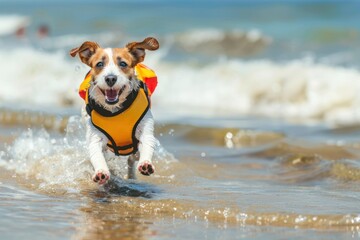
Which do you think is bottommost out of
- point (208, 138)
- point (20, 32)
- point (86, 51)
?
point (86, 51)

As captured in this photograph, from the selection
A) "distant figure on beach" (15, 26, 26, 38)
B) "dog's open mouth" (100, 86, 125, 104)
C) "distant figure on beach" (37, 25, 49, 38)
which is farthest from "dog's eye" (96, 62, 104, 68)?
"distant figure on beach" (15, 26, 26, 38)

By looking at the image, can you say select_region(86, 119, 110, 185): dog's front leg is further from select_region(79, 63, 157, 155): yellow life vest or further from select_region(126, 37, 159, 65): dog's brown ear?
select_region(126, 37, 159, 65): dog's brown ear

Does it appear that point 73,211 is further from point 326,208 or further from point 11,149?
point 11,149

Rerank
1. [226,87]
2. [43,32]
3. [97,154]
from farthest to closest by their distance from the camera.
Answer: [43,32], [226,87], [97,154]

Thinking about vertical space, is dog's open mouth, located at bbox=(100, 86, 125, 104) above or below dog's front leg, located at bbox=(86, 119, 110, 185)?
above

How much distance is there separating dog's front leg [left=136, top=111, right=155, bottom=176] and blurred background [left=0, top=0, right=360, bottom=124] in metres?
4.09

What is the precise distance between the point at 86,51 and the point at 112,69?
1.28 feet

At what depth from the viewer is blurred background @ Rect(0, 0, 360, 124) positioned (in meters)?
14.9

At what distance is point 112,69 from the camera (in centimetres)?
583

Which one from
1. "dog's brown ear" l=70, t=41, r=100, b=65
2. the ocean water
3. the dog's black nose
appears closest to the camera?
the ocean water

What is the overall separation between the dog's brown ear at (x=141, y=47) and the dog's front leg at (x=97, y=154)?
2.16 ft

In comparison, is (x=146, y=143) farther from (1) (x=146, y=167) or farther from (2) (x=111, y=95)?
(2) (x=111, y=95)

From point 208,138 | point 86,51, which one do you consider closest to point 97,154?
point 86,51

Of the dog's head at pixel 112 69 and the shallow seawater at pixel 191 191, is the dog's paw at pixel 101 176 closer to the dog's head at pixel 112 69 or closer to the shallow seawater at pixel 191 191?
the shallow seawater at pixel 191 191
